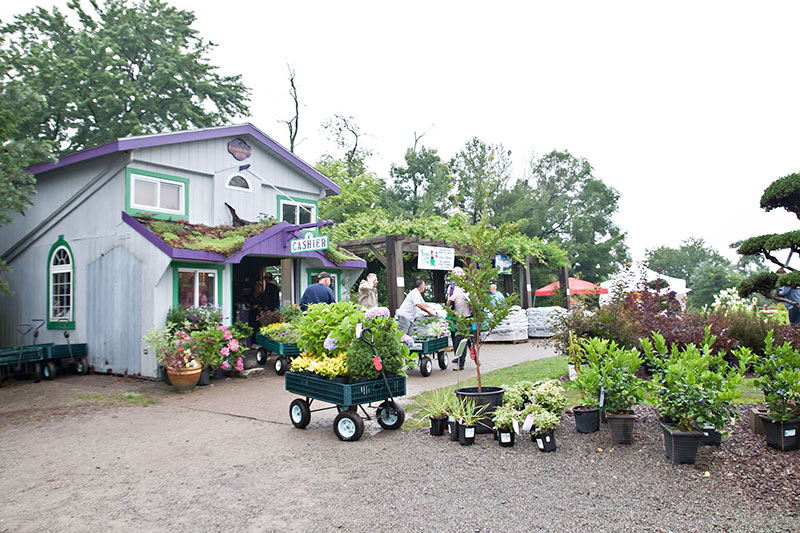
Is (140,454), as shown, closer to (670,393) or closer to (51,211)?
(670,393)

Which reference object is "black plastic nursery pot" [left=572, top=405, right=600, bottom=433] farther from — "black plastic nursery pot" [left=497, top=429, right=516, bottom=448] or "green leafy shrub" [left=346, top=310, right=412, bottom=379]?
"green leafy shrub" [left=346, top=310, right=412, bottom=379]

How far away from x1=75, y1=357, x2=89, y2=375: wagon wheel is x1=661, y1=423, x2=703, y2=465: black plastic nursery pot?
36.9 feet

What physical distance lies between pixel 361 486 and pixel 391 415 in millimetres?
1871

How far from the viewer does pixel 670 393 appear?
4.95m

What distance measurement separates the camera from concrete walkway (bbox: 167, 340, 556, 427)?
7.54 metres

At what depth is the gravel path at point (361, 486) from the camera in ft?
12.7

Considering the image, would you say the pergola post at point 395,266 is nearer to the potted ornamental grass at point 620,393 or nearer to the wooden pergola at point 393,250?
the wooden pergola at point 393,250

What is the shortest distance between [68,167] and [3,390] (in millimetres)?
→ 5205

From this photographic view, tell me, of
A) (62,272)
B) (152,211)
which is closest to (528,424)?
(152,211)

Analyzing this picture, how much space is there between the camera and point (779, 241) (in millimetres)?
4980

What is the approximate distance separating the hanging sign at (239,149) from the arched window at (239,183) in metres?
0.45

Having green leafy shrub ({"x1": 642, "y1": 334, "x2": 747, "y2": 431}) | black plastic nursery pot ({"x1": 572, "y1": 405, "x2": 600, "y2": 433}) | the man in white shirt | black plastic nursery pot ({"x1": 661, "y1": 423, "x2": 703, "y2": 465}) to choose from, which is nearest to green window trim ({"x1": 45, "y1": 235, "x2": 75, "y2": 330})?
the man in white shirt

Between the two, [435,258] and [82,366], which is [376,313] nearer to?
[82,366]

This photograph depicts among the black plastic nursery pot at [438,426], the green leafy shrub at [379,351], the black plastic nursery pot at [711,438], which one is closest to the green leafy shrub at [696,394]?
the black plastic nursery pot at [711,438]
